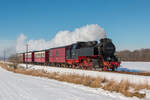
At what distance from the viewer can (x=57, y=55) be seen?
30.5 m

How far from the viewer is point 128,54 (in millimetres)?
102625

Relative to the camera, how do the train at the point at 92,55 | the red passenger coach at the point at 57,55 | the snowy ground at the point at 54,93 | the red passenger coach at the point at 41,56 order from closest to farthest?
1. the snowy ground at the point at 54,93
2. the train at the point at 92,55
3. the red passenger coach at the point at 57,55
4. the red passenger coach at the point at 41,56

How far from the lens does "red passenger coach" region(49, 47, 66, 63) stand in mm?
27797

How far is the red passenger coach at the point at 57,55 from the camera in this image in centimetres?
2780

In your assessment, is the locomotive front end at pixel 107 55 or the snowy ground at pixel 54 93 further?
the locomotive front end at pixel 107 55

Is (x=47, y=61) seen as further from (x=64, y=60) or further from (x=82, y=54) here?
(x=82, y=54)

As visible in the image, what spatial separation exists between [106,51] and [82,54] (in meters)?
3.59

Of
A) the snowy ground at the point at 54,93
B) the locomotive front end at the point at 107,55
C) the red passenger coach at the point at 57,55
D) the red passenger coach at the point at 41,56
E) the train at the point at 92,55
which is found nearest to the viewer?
the snowy ground at the point at 54,93

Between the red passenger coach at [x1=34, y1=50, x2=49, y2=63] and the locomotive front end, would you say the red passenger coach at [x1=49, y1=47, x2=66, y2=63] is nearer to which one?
the red passenger coach at [x1=34, y1=50, x2=49, y2=63]

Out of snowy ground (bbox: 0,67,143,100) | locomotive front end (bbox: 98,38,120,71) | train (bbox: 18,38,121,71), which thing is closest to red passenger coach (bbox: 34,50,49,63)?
train (bbox: 18,38,121,71)

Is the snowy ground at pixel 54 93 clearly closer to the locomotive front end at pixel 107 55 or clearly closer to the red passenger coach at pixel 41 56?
the locomotive front end at pixel 107 55

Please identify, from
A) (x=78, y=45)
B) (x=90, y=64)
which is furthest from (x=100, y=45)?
(x=78, y=45)

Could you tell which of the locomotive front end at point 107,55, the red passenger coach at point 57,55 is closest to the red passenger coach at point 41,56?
the red passenger coach at point 57,55

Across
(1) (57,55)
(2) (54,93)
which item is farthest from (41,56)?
(2) (54,93)
